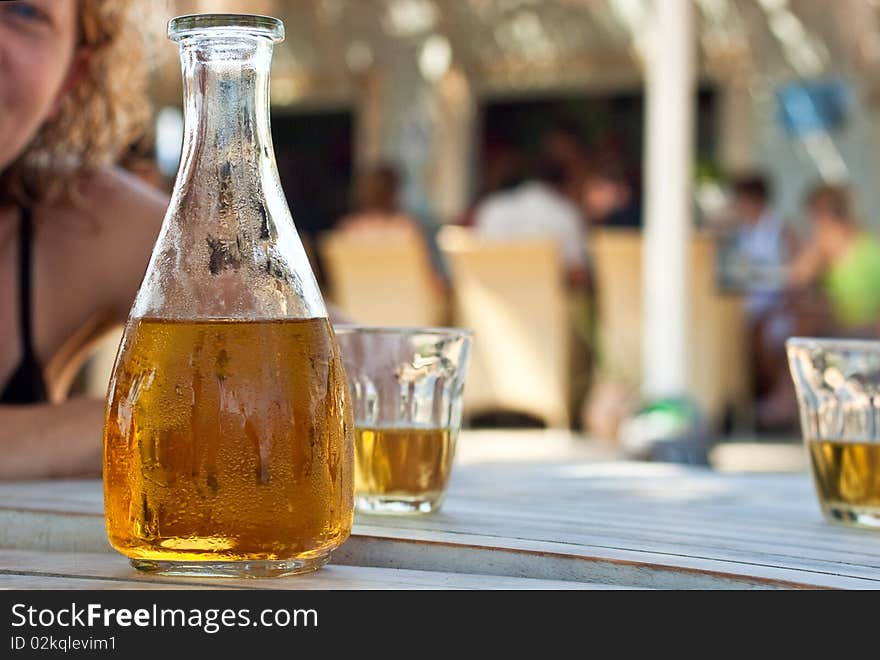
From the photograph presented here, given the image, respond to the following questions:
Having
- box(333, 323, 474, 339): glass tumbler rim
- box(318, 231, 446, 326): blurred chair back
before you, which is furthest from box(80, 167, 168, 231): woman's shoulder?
box(318, 231, 446, 326): blurred chair back

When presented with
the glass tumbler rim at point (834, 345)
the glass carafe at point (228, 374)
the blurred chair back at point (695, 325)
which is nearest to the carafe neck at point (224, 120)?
the glass carafe at point (228, 374)

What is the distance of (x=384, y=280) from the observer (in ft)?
17.1

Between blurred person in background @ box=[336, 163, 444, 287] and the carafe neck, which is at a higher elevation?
blurred person in background @ box=[336, 163, 444, 287]

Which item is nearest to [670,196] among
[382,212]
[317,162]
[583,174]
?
[382,212]

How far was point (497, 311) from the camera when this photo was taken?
508cm

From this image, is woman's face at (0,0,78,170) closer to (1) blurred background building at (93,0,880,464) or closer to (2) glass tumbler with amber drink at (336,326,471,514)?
(2) glass tumbler with amber drink at (336,326,471,514)

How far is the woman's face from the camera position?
89 cm

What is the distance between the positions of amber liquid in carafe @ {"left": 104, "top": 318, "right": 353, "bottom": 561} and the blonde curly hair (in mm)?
711

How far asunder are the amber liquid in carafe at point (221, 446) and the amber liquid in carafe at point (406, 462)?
0.65ft

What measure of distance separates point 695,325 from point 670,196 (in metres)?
1.48

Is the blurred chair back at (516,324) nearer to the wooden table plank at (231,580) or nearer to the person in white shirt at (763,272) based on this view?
the person in white shirt at (763,272)

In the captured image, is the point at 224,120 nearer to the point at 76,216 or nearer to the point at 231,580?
the point at 231,580

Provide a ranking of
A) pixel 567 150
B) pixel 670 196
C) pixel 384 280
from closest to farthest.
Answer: pixel 670 196, pixel 384 280, pixel 567 150

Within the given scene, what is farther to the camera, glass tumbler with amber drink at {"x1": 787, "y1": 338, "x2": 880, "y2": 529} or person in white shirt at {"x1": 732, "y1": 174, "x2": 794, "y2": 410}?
person in white shirt at {"x1": 732, "y1": 174, "x2": 794, "y2": 410}
